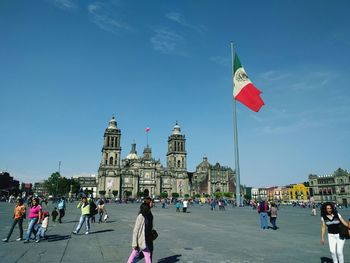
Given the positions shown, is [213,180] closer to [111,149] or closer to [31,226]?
[111,149]

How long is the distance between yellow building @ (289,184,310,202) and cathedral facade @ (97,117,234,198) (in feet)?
96.6

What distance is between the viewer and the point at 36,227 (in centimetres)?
1119

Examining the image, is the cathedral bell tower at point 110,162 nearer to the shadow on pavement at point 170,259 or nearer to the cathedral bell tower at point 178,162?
the cathedral bell tower at point 178,162

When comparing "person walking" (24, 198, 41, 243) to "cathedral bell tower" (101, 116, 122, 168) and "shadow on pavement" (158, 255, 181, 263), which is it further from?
"cathedral bell tower" (101, 116, 122, 168)

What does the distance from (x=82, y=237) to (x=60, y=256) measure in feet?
13.7

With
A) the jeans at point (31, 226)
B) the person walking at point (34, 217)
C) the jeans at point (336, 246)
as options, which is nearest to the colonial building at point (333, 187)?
the jeans at point (336, 246)

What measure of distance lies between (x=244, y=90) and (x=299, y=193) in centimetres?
11797

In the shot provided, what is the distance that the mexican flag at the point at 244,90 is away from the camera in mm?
28047

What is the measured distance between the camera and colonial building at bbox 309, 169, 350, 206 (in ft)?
341

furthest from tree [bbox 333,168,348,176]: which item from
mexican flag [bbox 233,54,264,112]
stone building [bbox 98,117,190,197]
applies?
mexican flag [bbox 233,54,264,112]

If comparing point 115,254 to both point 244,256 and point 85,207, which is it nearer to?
point 244,256

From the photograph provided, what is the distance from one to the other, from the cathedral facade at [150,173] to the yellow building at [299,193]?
29447mm

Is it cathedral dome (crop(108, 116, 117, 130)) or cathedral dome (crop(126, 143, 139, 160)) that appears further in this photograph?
cathedral dome (crop(126, 143, 139, 160))

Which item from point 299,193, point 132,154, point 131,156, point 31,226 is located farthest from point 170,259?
point 299,193
